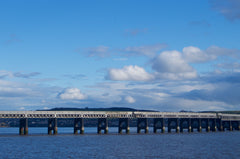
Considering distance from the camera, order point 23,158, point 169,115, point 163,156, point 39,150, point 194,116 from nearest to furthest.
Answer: point 23,158, point 163,156, point 39,150, point 169,115, point 194,116

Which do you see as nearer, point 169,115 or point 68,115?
point 68,115

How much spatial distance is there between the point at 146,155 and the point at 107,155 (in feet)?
26.7

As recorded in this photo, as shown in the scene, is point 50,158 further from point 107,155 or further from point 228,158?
point 228,158

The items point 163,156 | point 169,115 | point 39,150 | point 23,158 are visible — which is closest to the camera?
point 23,158

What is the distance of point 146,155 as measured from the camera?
8106cm

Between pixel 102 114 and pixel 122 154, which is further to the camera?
pixel 102 114

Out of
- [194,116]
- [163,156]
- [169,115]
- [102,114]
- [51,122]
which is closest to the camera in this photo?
[163,156]

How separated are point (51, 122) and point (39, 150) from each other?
56.9m

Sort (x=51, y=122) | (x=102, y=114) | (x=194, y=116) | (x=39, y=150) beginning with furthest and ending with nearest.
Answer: (x=194, y=116), (x=102, y=114), (x=51, y=122), (x=39, y=150)

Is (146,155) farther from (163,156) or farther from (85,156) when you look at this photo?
(85,156)

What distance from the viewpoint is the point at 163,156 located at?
261 feet

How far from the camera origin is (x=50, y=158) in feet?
245

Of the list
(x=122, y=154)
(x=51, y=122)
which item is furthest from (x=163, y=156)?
(x=51, y=122)

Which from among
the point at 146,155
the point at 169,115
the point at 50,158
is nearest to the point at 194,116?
the point at 169,115
